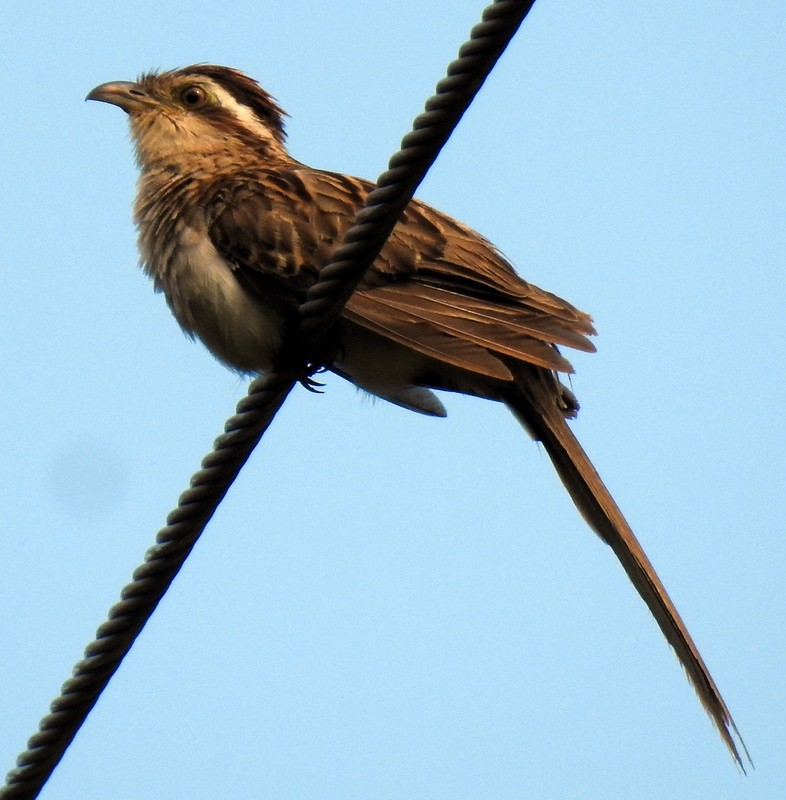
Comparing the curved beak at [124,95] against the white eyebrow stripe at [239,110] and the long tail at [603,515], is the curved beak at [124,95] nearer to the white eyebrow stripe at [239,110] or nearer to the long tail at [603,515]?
the white eyebrow stripe at [239,110]

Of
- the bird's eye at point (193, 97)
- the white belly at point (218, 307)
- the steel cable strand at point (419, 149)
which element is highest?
the steel cable strand at point (419, 149)

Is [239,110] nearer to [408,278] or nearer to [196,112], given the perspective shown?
[196,112]

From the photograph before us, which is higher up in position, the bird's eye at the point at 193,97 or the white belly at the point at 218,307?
the bird's eye at the point at 193,97

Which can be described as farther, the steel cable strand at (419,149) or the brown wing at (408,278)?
the brown wing at (408,278)

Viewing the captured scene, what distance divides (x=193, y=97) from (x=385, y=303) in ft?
5.99

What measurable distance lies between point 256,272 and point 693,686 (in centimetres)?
218

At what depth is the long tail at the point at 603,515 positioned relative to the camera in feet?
15.8

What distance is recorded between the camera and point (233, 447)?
3.94 metres

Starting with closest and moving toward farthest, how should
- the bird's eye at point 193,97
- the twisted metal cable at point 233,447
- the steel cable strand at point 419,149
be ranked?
the steel cable strand at point 419,149
the twisted metal cable at point 233,447
the bird's eye at point 193,97

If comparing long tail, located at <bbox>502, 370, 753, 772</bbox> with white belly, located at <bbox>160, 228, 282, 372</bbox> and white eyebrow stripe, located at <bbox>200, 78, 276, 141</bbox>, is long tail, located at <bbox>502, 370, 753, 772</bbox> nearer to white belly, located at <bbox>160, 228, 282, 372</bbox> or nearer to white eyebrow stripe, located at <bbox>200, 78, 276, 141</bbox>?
white belly, located at <bbox>160, 228, 282, 372</bbox>

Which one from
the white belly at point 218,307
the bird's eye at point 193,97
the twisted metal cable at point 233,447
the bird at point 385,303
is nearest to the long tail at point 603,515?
the bird at point 385,303

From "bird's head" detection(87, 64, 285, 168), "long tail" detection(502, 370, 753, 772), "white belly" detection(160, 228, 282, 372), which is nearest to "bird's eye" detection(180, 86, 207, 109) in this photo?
"bird's head" detection(87, 64, 285, 168)

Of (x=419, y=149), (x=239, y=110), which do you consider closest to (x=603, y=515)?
(x=419, y=149)

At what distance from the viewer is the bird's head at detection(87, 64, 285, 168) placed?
6148 mm
